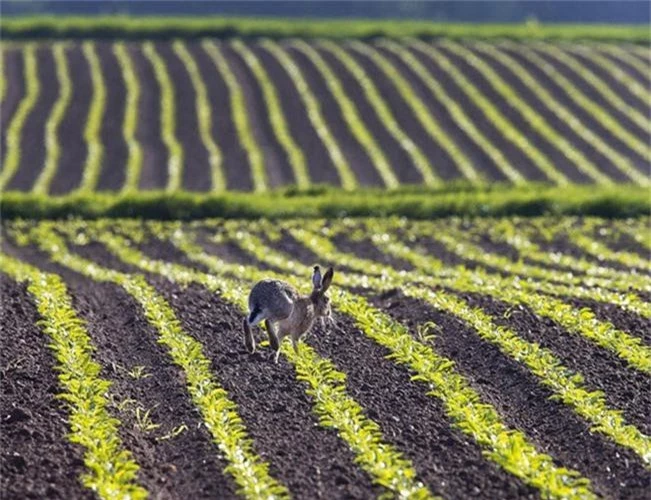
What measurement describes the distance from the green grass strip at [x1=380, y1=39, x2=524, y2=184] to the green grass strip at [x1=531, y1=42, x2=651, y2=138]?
392 centimetres

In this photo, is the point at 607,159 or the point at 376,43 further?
the point at 376,43

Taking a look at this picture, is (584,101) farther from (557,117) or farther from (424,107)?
(424,107)

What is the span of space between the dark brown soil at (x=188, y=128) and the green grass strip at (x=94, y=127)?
200cm

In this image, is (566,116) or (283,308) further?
(566,116)

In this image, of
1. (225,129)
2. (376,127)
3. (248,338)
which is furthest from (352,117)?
(248,338)

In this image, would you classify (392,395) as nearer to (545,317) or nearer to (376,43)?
(545,317)

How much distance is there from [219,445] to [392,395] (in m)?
1.80

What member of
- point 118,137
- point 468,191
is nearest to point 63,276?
point 468,191

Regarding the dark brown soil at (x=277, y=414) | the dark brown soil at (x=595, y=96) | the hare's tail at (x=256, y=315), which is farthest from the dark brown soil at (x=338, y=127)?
the hare's tail at (x=256, y=315)

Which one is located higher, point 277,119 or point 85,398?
point 85,398

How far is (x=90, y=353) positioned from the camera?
12.1 m

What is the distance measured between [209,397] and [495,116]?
95.6 ft

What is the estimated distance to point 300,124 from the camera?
37312 mm

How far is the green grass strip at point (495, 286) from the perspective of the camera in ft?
Answer: 40.4
